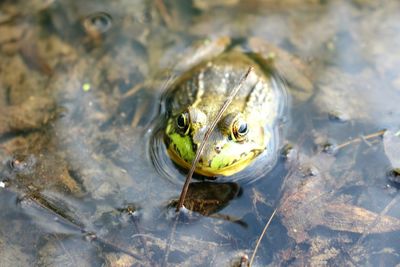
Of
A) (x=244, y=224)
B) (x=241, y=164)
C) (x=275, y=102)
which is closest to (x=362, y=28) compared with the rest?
(x=275, y=102)

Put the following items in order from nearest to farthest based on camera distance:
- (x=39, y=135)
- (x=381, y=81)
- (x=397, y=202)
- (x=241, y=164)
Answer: (x=397, y=202)
(x=241, y=164)
(x=39, y=135)
(x=381, y=81)

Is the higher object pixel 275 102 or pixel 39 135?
pixel 39 135

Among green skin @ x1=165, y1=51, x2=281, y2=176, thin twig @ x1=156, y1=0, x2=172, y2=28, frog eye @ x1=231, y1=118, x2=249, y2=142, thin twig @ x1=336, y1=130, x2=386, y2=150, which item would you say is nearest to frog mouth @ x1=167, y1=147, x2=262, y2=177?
green skin @ x1=165, y1=51, x2=281, y2=176

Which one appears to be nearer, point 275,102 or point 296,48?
point 275,102

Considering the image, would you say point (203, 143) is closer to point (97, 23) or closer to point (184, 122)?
point (184, 122)

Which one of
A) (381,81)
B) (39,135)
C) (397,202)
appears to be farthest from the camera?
(381,81)

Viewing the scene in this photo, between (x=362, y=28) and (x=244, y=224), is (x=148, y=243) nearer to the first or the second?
(x=244, y=224)

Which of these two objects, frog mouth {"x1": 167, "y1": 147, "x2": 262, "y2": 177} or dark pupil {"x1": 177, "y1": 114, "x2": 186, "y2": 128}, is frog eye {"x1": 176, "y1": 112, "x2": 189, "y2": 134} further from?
frog mouth {"x1": 167, "y1": 147, "x2": 262, "y2": 177}

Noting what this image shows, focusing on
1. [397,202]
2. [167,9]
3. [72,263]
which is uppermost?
[167,9]
